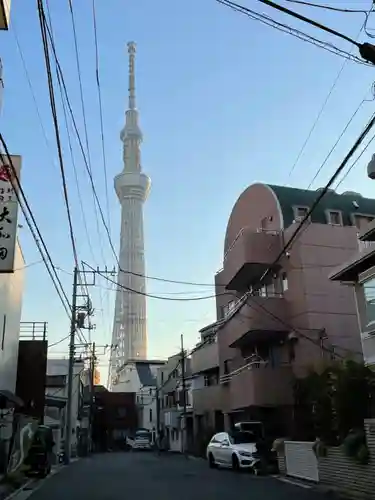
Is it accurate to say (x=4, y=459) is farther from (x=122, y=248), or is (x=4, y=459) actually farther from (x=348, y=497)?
(x=122, y=248)

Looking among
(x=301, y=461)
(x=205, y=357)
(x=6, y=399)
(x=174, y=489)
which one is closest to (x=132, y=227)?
(x=205, y=357)

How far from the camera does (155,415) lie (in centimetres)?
6444

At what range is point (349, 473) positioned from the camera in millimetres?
13578

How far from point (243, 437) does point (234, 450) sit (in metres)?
1.02

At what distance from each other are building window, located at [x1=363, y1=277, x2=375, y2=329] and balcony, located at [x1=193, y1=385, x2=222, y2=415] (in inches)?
610

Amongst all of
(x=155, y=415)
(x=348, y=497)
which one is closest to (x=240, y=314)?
(x=348, y=497)

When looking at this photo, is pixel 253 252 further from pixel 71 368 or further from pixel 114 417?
pixel 114 417

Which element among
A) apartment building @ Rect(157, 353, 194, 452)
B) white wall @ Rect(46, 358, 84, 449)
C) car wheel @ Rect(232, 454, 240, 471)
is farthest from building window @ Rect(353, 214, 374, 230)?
white wall @ Rect(46, 358, 84, 449)

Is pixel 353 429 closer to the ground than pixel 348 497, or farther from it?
farther from it

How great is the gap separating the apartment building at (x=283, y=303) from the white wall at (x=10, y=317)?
32.5 feet

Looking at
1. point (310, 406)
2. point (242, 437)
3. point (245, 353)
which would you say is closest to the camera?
point (310, 406)

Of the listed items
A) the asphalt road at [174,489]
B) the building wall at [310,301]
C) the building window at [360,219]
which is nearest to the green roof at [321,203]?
the building window at [360,219]

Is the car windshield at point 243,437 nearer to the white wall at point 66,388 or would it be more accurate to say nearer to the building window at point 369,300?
the building window at point 369,300

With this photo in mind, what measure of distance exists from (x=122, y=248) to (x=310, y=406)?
67.2 meters
